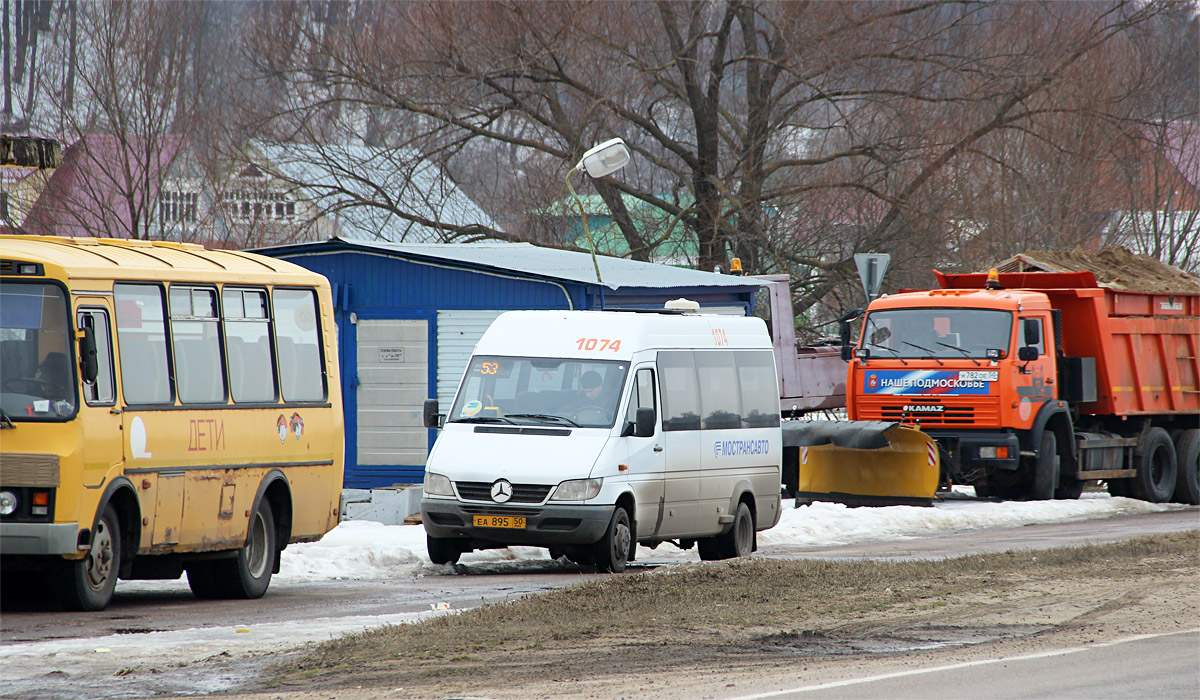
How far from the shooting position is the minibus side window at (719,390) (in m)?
15.6

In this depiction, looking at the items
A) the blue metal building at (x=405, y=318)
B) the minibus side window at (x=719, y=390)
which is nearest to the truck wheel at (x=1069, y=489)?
the blue metal building at (x=405, y=318)

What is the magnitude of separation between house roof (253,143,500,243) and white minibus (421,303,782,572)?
1638cm

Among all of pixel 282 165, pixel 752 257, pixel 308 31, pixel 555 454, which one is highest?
pixel 308 31

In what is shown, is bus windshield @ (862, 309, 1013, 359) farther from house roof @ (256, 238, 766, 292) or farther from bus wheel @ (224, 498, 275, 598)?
bus wheel @ (224, 498, 275, 598)

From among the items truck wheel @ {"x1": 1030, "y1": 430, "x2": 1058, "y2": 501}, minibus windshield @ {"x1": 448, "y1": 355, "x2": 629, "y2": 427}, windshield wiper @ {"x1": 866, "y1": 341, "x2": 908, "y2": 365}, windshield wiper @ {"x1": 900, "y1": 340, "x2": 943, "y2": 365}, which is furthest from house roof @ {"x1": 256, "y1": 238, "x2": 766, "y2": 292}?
minibus windshield @ {"x1": 448, "y1": 355, "x2": 629, "y2": 427}

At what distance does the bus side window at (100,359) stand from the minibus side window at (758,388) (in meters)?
7.22

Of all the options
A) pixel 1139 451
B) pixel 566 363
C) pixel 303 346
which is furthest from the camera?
pixel 1139 451

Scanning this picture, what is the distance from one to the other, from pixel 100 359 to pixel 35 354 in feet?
1.50

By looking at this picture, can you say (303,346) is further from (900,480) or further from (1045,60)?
(1045,60)

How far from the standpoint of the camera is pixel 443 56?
30.6 m

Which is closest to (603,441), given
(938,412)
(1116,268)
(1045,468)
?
(938,412)

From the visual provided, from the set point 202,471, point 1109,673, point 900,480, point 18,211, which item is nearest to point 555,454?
point 202,471

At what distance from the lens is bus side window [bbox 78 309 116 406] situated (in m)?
10.6

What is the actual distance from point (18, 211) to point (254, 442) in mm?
23250
